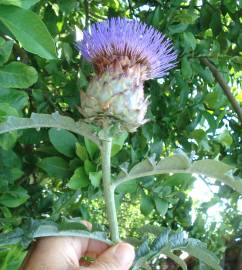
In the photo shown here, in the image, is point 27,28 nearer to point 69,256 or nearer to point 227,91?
point 69,256

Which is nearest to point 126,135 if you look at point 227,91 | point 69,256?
point 69,256

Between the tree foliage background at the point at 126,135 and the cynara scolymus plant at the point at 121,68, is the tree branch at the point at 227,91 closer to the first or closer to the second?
the tree foliage background at the point at 126,135

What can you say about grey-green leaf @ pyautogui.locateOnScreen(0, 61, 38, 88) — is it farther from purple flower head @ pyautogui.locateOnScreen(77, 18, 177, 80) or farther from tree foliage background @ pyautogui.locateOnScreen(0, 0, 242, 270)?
purple flower head @ pyautogui.locateOnScreen(77, 18, 177, 80)

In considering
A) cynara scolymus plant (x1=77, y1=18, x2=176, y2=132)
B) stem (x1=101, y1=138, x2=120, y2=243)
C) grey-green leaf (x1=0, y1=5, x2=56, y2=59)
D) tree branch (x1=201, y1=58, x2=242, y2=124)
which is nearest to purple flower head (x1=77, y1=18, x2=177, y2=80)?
cynara scolymus plant (x1=77, y1=18, x2=176, y2=132)

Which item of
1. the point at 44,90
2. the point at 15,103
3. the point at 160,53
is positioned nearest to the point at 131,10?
the point at 44,90

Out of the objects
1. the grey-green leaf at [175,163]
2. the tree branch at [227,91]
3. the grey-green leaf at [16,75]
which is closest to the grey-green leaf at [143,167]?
the grey-green leaf at [175,163]

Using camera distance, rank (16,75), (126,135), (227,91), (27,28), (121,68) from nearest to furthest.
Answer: (27,28) < (16,75) < (121,68) < (126,135) < (227,91)
